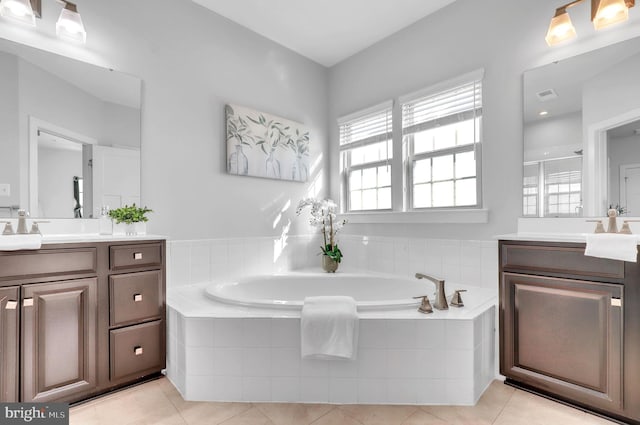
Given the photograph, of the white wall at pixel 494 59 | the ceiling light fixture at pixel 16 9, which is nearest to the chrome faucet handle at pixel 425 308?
the white wall at pixel 494 59

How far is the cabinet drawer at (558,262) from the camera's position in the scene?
163cm

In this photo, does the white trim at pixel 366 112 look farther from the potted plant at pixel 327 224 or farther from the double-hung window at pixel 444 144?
the potted plant at pixel 327 224

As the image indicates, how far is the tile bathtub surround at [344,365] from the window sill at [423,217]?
0.92 meters

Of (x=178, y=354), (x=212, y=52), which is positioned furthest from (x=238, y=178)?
(x=178, y=354)

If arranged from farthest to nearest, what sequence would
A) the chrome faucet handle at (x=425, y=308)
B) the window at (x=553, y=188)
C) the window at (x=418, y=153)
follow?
the window at (x=418, y=153) → the window at (x=553, y=188) → the chrome faucet handle at (x=425, y=308)

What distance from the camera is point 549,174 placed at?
2090 mm

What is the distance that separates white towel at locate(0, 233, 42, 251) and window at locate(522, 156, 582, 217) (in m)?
2.94

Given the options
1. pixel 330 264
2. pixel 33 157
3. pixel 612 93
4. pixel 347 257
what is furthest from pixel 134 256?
pixel 612 93

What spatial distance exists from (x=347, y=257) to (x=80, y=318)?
7.60ft

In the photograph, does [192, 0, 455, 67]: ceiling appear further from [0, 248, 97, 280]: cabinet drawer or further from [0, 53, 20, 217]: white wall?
[0, 248, 97, 280]: cabinet drawer

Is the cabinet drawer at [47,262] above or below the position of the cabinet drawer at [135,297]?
above

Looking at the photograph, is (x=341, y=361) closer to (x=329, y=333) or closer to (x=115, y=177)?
(x=329, y=333)

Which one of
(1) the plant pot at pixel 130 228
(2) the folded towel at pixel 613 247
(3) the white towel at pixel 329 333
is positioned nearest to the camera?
(2) the folded towel at pixel 613 247

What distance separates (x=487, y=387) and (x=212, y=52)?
3.26 meters
